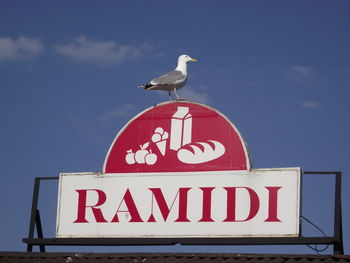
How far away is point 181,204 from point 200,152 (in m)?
0.97

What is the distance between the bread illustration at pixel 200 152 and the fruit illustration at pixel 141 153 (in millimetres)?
632

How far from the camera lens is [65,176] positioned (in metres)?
14.4

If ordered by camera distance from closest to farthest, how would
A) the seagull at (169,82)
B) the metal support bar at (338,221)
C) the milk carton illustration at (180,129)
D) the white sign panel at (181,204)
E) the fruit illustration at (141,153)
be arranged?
the metal support bar at (338,221) → the white sign panel at (181,204) → the milk carton illustration at (180,129) → the fruit illustration at (141,153) → the seagull at (169,82)

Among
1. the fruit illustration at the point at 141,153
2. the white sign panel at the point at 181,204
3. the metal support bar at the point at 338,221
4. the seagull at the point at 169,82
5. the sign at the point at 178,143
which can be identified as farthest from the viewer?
the seagull at the point at 169,82

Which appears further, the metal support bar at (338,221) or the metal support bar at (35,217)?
the metal support bar at (35,217)

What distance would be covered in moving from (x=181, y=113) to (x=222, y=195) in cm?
172

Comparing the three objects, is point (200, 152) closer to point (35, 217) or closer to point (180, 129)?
point (180, 129)

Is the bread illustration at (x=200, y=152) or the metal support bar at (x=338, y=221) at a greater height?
the bread illustration at (x=200, y=152)

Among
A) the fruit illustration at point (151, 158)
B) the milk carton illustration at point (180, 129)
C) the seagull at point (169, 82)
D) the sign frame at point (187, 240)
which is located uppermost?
the seagull at point (169, 82)

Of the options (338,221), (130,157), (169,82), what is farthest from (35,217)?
(338,221)

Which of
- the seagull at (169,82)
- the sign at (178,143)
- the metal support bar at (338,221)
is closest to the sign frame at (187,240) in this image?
the metal support bar at (338,221)

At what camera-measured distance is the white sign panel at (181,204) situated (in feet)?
43.0

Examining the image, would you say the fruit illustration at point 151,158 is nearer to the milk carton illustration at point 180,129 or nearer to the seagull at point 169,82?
the milk carton illustration at point 180,129

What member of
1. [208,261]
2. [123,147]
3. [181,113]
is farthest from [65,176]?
[208,261]
